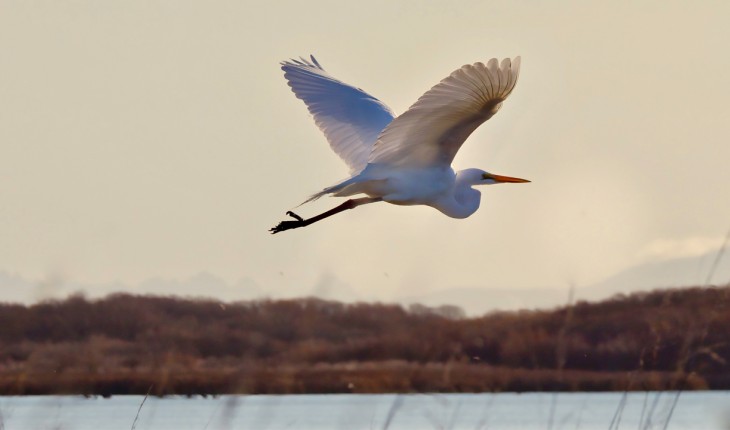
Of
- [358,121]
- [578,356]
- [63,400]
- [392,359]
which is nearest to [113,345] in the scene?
[392,359]

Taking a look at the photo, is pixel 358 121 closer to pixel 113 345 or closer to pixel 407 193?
pixel 407 193

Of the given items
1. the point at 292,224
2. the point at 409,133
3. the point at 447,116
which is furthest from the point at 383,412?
the point at 447,116

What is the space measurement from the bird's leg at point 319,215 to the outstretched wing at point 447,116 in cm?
53

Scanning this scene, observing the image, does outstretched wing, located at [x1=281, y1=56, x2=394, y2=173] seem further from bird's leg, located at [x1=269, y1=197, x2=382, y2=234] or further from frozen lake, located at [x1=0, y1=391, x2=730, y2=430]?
frozen lake, located at [x1=0, y1=391, x2=730, y2=430]

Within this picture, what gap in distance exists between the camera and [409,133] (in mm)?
7406

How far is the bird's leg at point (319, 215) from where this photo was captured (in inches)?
331

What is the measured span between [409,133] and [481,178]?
1.18 metres

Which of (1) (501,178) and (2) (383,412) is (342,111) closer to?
(1) (501,178)

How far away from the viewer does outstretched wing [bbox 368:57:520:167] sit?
6855 millimetres

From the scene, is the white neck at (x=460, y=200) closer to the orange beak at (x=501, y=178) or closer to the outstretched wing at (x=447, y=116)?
the orange beak at (x=501, y=178)

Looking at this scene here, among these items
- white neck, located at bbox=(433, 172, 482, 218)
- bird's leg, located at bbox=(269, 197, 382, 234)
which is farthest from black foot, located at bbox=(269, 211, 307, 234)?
white neck, located at bbox=(433, 172, 482, 218)

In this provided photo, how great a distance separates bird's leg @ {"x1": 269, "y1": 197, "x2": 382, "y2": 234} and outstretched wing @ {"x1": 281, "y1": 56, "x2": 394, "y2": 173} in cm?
17

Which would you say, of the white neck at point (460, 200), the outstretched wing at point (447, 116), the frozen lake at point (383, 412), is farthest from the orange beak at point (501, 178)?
the frozen lake at point (383, 412)

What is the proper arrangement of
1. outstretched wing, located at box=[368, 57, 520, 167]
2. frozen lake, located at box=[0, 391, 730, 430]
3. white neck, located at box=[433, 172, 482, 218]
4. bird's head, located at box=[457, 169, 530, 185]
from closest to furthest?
1. outstretched wing, located at box=[368, 57, 520, 167]
2. white neck, located at box=[433, 172, 482, 218]
3. bird's head, located at box=[457, 169, 530, 185]
4. frozen lake, located at box=[0, 391, 730, 430]
